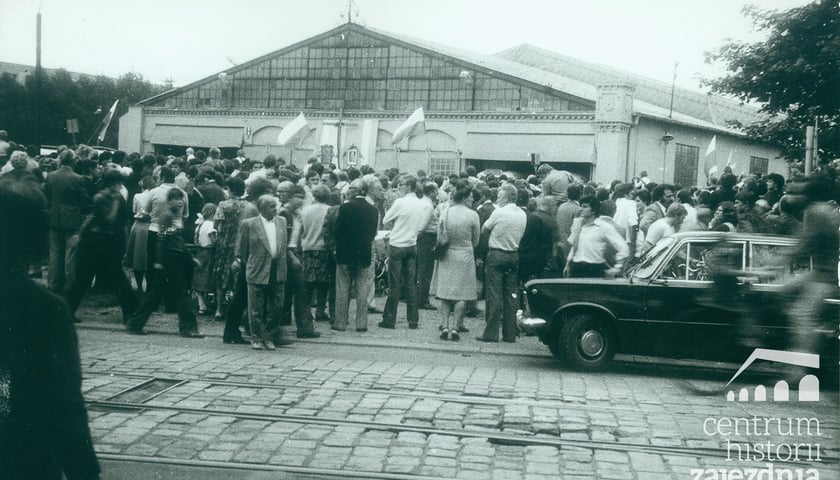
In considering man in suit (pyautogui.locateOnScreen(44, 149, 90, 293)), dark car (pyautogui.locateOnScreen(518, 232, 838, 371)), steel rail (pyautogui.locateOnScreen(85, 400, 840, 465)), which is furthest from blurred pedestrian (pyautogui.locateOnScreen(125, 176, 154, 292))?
dark car (pyautogui.locateOnScreen(518, 232, 838, 371))

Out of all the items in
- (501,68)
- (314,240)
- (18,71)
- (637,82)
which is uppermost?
(637,82)

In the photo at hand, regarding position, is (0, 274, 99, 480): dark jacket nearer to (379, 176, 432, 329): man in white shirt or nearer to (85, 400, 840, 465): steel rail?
(85, 400, 840, 465): steel rail

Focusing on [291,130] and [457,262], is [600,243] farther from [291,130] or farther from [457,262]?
[291,130]

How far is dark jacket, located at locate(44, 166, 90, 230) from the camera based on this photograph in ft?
40.0

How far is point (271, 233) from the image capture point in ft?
33.7

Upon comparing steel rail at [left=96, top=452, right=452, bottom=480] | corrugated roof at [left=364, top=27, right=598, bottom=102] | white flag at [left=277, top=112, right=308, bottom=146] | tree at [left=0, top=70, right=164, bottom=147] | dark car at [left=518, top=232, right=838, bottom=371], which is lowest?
steel rail at [left=96, top=452, right=452, bottom=480]

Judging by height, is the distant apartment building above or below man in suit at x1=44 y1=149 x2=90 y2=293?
above

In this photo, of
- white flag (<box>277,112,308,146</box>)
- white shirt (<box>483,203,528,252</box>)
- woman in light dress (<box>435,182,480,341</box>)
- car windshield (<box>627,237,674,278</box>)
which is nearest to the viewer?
car windshield (<box>627,237,674,278</box>)

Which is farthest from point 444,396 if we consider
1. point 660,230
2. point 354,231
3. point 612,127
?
point 612,127

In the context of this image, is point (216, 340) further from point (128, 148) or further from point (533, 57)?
point (533, 57)

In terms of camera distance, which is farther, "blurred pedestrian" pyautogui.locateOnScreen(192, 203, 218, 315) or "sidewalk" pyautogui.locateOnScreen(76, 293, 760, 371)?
"blurred pedestrian" pyautogui.locateOnScreen(192, 203, 218, 315)

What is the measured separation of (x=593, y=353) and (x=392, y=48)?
30191mm

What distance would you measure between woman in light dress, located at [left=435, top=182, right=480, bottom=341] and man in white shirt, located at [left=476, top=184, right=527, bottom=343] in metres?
0.23

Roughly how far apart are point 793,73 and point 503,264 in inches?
159
